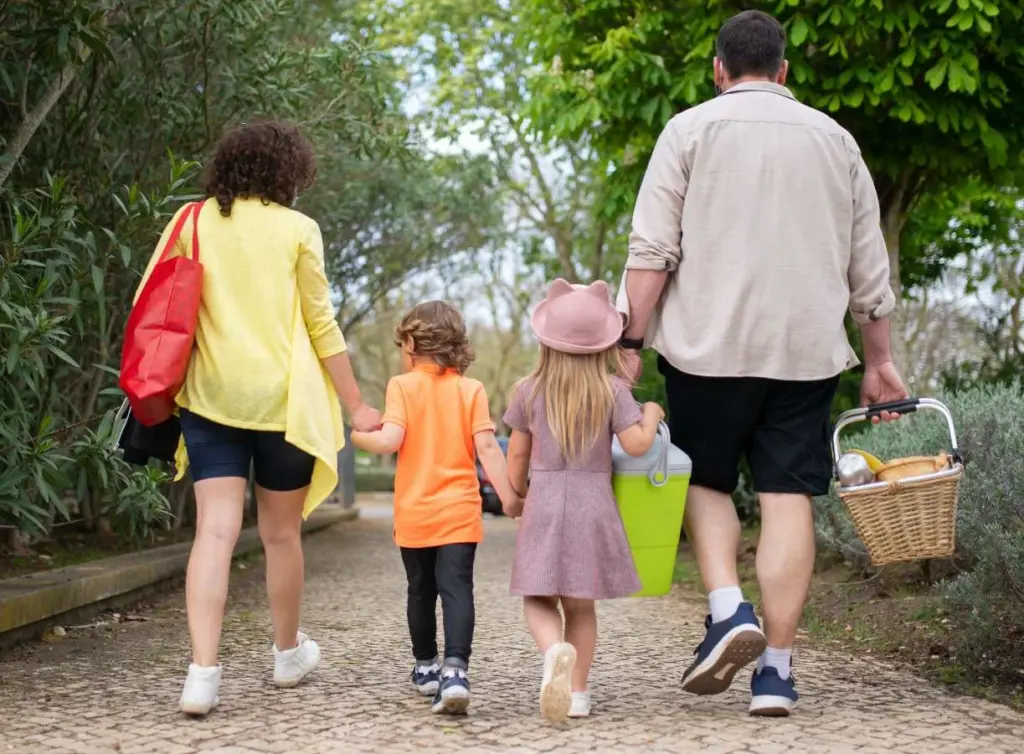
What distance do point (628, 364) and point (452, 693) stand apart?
3.91ft

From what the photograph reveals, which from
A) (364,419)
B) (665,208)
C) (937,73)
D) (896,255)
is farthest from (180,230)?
(896,255)

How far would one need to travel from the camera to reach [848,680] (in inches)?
195

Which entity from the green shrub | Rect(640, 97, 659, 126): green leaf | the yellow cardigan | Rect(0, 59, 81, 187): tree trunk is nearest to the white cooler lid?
the yellow cardigan

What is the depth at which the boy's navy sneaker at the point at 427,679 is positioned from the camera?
15.0 ft

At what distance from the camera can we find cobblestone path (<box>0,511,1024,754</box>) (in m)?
3.77

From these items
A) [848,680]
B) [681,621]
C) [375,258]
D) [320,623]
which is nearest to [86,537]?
[320,623]

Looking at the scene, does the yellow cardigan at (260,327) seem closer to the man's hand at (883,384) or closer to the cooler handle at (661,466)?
the cooler handle at (661,466)

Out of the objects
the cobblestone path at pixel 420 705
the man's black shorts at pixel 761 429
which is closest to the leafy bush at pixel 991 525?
the cobblestone path at pixel 420 705

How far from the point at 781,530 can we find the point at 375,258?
13.4 m

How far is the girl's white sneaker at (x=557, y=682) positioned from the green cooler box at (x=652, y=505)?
1.46 ft

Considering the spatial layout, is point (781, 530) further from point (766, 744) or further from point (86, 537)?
point (86, 537)

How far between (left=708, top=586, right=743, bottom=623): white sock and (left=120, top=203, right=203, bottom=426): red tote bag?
6.05 ft

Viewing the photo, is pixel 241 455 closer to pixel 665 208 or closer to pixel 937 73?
pixel 665 208

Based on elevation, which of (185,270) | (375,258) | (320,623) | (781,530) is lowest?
(320,623)
